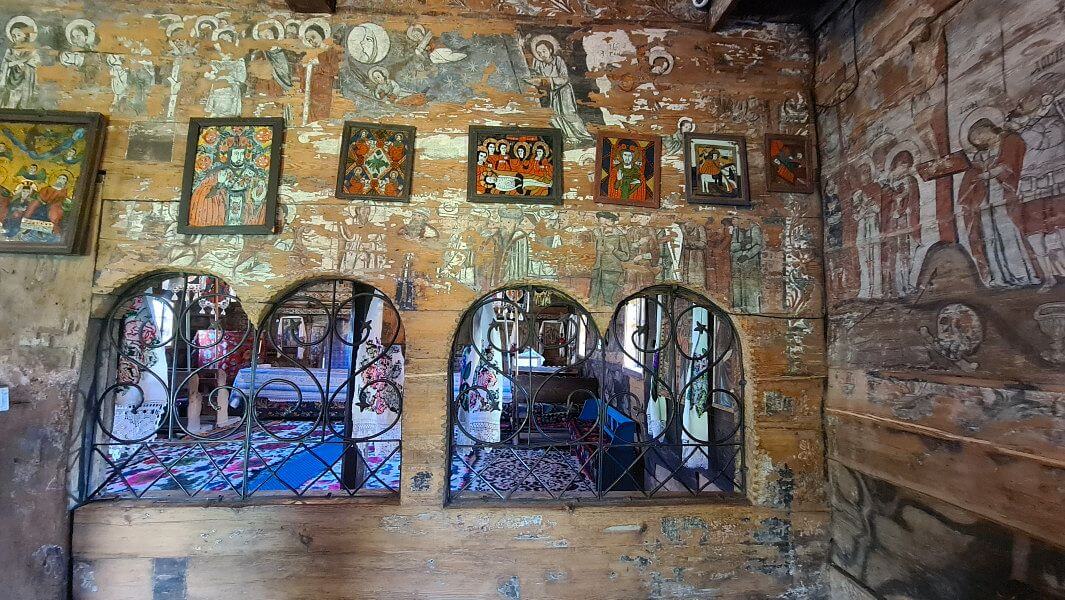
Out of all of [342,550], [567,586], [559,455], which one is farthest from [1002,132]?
[559,455]

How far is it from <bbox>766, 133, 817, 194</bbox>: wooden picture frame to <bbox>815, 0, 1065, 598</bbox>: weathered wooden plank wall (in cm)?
13

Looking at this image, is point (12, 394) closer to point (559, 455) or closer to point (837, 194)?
point (559, 455)

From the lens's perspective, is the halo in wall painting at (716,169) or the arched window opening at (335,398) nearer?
the arched window opening at (335,398)

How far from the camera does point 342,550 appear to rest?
2453 mm

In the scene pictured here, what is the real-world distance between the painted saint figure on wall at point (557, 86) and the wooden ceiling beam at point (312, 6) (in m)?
1.28

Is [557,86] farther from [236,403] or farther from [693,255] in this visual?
[236,403]

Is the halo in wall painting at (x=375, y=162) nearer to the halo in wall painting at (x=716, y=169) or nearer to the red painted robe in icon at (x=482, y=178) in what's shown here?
the red painted robe in icon at (x=482, y=178)

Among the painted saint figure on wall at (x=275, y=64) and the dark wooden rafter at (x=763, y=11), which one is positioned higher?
the dark wooden rafter at (x=763, y=11)

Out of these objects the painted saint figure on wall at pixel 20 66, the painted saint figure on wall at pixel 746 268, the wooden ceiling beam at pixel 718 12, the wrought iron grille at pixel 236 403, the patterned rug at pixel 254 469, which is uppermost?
the wooden ceiling beam at pixel 718 12

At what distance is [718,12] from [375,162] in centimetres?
234

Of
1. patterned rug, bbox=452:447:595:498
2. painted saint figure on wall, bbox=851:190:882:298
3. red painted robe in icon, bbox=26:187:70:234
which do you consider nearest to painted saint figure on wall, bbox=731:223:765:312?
painted saint figure on wall, bbox=851:190:882:298

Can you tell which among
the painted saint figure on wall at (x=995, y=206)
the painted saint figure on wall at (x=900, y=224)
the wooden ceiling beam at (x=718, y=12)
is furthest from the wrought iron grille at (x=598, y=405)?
the wooden ceiling beam at (x=718, y=12)

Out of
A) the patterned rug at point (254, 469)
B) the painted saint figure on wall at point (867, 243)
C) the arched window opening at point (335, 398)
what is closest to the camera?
the painted saint figure on wall at point (867, 243)

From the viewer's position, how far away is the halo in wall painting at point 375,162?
2627 mm
